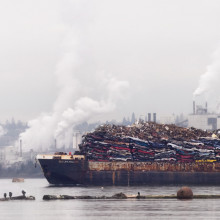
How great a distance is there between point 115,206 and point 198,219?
18.9 metres

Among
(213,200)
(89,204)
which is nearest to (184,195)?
(213,200)

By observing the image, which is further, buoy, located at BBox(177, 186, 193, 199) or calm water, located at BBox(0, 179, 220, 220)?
buoy, located at BBox(177, 186, 193, 199)

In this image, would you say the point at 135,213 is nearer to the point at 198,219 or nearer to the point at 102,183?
the point at 198,219

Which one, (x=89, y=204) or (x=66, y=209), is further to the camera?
(x=89, y=204)

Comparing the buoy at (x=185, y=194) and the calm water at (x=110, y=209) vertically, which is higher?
the buoy at (x=185, y=194)

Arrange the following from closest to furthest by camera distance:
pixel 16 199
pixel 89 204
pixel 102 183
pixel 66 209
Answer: pixel 66 209
pixel 89 204
pixel 16 199
pixel 102 183

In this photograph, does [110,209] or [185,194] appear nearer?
[110,209]

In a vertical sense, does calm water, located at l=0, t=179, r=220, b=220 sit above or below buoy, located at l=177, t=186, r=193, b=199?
below

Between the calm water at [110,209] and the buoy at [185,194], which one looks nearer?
the calm water at [110,209]

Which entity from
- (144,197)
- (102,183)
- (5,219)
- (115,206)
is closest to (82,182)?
(102,183)

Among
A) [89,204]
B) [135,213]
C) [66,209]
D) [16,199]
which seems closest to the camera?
[135,213]

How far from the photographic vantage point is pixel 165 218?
94.6 meters

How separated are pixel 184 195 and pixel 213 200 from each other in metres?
3.85

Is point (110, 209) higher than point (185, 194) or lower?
lower
